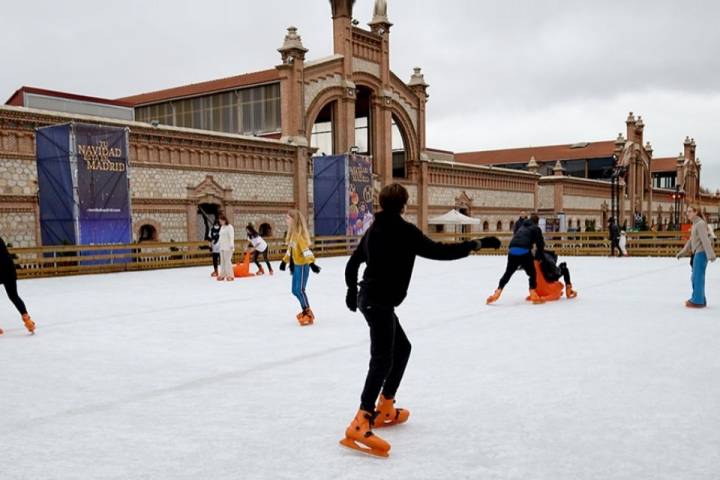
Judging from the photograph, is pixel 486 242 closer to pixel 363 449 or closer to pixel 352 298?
pixel 352 298

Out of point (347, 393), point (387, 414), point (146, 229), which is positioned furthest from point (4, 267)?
point (146, 229)

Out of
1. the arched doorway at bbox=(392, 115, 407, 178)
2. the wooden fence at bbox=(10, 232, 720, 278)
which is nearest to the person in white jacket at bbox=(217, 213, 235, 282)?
the wooden fence at bbox=(10, 232, 720, 278)

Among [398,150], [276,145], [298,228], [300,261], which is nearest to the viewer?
[300,261]

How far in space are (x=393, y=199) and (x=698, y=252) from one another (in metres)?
7.33

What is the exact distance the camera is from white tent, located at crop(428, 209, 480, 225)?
109ft

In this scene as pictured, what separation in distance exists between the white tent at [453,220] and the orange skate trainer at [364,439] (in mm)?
29803

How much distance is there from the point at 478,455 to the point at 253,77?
91.9 ft

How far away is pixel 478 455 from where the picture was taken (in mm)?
3658

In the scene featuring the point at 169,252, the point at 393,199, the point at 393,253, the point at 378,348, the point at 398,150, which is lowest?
the point at 169,252

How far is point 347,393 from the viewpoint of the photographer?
16.4ft

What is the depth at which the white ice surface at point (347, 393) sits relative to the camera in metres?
3.59

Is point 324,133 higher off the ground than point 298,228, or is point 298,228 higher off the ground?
point 324,133

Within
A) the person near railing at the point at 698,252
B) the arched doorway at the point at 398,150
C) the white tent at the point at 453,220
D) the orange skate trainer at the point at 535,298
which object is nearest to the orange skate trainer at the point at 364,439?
the orange skate trainer at the point at 535,298

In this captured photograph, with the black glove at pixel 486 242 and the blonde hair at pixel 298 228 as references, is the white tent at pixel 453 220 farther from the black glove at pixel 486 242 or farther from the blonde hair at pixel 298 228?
the black glove at pixel 486 242
